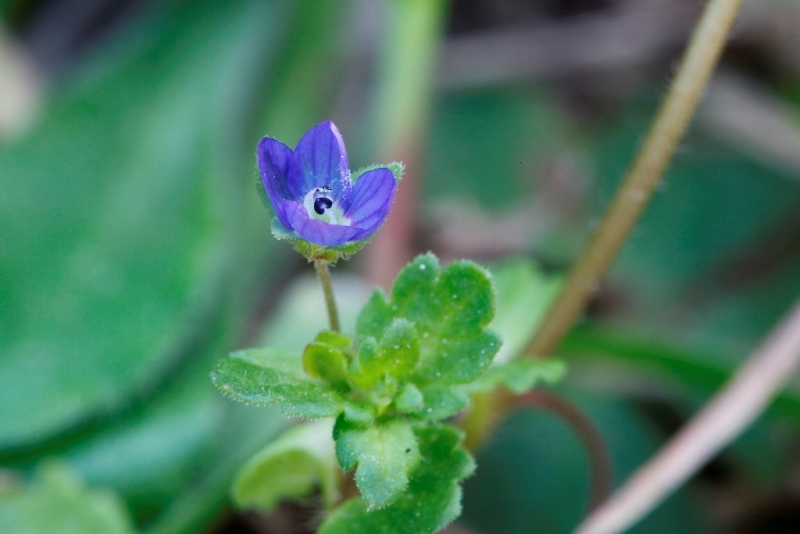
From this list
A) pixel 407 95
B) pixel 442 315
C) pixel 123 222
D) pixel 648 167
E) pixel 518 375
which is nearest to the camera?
pixel 442 315

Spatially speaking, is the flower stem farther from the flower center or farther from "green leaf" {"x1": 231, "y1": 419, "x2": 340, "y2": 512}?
"green leaf" {"x1": 231, "y1": 419, "x2": 340, "y2": 512}

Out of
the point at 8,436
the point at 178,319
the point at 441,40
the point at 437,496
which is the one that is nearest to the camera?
the point at 437,496

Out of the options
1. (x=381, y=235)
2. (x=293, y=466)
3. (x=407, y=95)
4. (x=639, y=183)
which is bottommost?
(x=293, y=466)

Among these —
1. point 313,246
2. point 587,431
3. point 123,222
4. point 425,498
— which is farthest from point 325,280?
point 123,222

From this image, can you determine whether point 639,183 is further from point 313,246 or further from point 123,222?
point 123,222

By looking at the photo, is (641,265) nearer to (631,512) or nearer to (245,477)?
(631,512)

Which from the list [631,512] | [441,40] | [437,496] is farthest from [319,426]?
[441,40]
